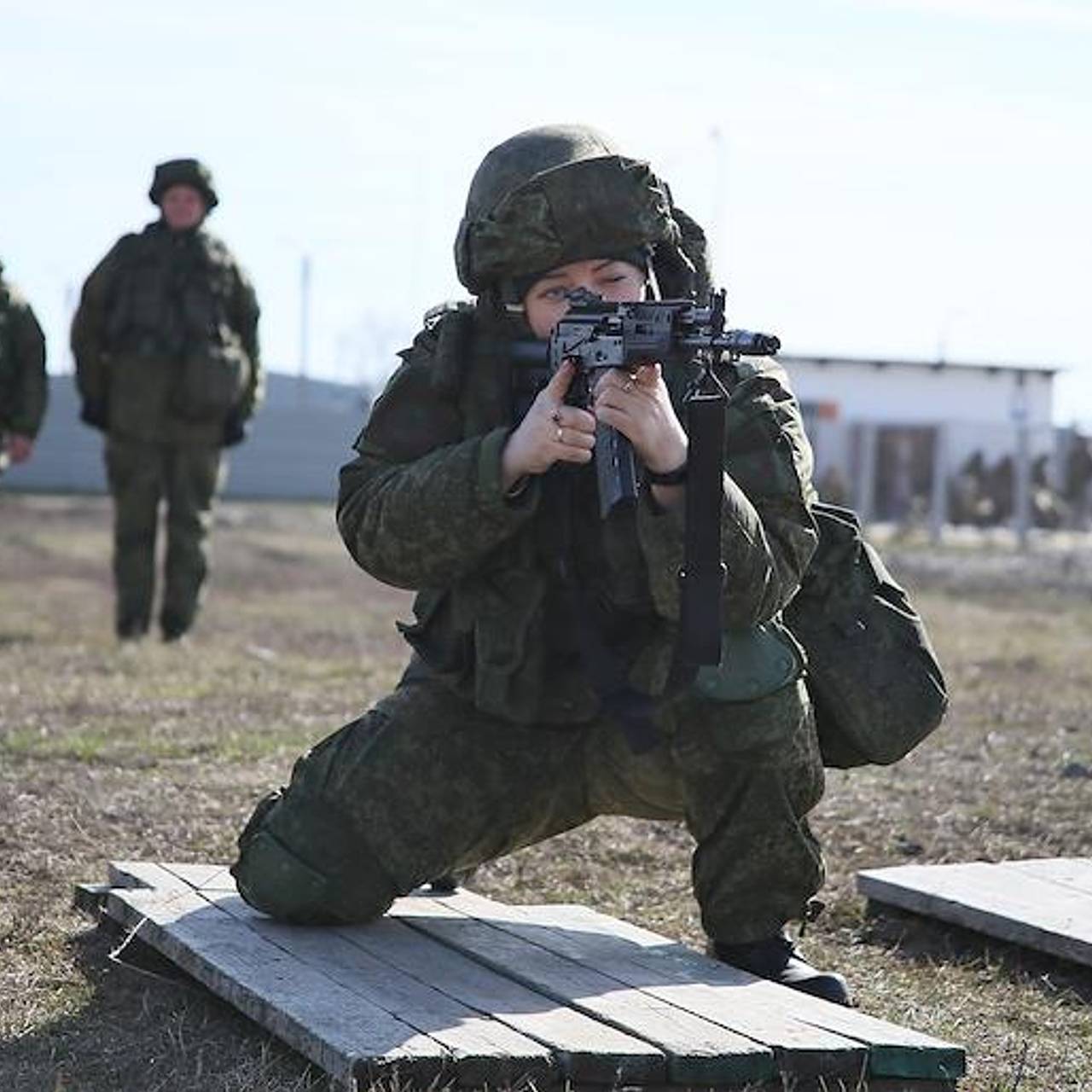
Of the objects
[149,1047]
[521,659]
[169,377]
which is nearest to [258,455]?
[169,377]

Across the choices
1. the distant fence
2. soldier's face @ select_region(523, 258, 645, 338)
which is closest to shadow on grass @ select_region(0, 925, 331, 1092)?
soldier's face @ select_region(523, 258, 645, 338)

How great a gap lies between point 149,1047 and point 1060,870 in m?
2.39

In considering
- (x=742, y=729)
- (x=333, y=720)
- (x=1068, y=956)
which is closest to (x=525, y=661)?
(x=742, y=729)

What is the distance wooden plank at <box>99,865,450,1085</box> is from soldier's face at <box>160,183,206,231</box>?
23.4ft

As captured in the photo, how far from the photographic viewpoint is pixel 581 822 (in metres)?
5.12

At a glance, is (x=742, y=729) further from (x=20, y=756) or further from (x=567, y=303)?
(x=20, y=756)

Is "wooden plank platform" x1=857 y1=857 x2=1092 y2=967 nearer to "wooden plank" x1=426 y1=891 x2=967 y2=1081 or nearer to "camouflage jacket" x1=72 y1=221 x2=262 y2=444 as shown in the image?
"wooden plank" x1=426 y1=891 x2=967 y2=1081

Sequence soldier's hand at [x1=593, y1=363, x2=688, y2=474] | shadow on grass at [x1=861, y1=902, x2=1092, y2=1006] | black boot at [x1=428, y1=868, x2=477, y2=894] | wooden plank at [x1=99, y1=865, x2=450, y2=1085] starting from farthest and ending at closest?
black boot at [x1=428, y1=868, x2=477, y2=894] < shadow on grass at [x1=861, y1=902, x2=1092, y2=1006] < soldier's hand at [x1=593, y1=363, x2=688, y2=474] < wooden plank at [x1=99, y1=865, x2=450, y2=1085]

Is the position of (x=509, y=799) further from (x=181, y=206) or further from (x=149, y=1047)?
(x=181, y=206)

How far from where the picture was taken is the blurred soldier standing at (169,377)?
1205 centimetres

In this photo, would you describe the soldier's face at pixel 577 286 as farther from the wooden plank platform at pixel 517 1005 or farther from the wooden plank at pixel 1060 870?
the wooden plank at pixel 1060 870

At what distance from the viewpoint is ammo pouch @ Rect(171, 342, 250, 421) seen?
12.1 m

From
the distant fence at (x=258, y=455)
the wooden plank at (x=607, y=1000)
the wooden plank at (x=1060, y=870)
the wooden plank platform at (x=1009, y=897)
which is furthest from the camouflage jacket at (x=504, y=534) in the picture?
the distant fence at (x=258, y=455)

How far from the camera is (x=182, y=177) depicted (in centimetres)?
1202
